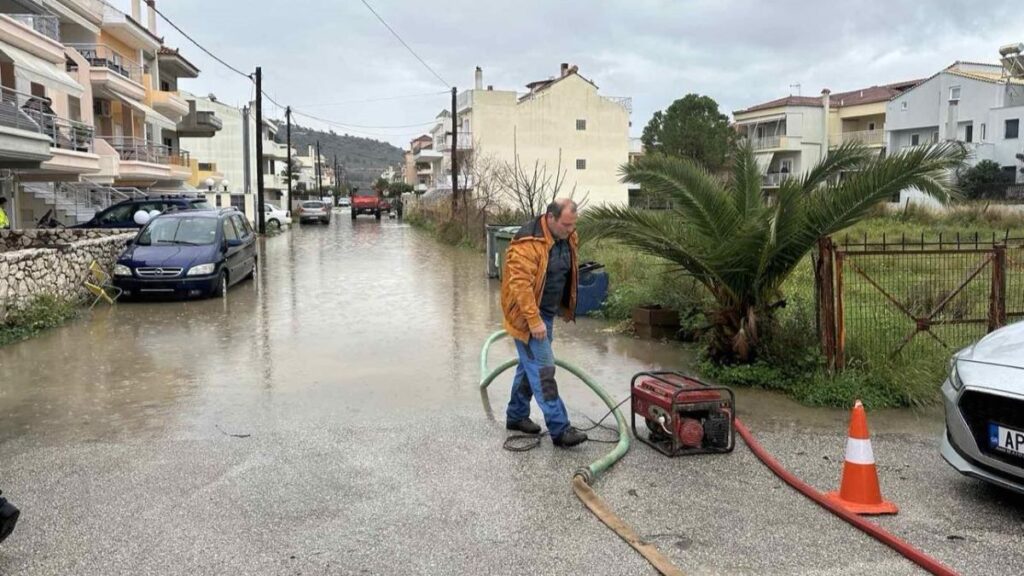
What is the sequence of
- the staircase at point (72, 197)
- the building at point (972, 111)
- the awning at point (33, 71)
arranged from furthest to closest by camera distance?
1. the building at point (972, 111)
2. the staircase at point (72, 197)
3. the awning at point (33, 71)

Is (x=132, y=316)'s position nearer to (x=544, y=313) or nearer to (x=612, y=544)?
(x=544, y=313)

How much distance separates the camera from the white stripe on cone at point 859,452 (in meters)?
4.55

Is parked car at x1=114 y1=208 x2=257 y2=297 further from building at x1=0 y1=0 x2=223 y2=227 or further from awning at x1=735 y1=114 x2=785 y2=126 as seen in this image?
awning at x1=735 y1=114 x2=785 y2=126

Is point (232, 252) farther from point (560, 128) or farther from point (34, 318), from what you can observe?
point (560, 128)

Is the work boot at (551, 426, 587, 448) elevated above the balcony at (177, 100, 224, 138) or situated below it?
below

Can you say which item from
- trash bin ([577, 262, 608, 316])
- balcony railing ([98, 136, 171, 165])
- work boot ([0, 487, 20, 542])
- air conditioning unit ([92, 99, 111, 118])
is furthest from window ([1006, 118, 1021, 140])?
work boot ([0, 487, 20, 542])

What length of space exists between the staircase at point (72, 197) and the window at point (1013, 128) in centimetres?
4491

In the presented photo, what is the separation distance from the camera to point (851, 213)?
272 inches

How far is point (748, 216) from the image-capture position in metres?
7.81

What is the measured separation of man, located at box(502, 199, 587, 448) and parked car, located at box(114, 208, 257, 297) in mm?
9490

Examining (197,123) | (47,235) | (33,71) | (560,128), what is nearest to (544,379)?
(47,235)

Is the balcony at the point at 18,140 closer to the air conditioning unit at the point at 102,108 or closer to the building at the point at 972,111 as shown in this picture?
the air conditioning unit at the point at 102,108

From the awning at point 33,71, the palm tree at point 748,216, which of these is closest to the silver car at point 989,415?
the palm tree at point 748,216

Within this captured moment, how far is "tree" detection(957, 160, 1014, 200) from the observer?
41.1m
